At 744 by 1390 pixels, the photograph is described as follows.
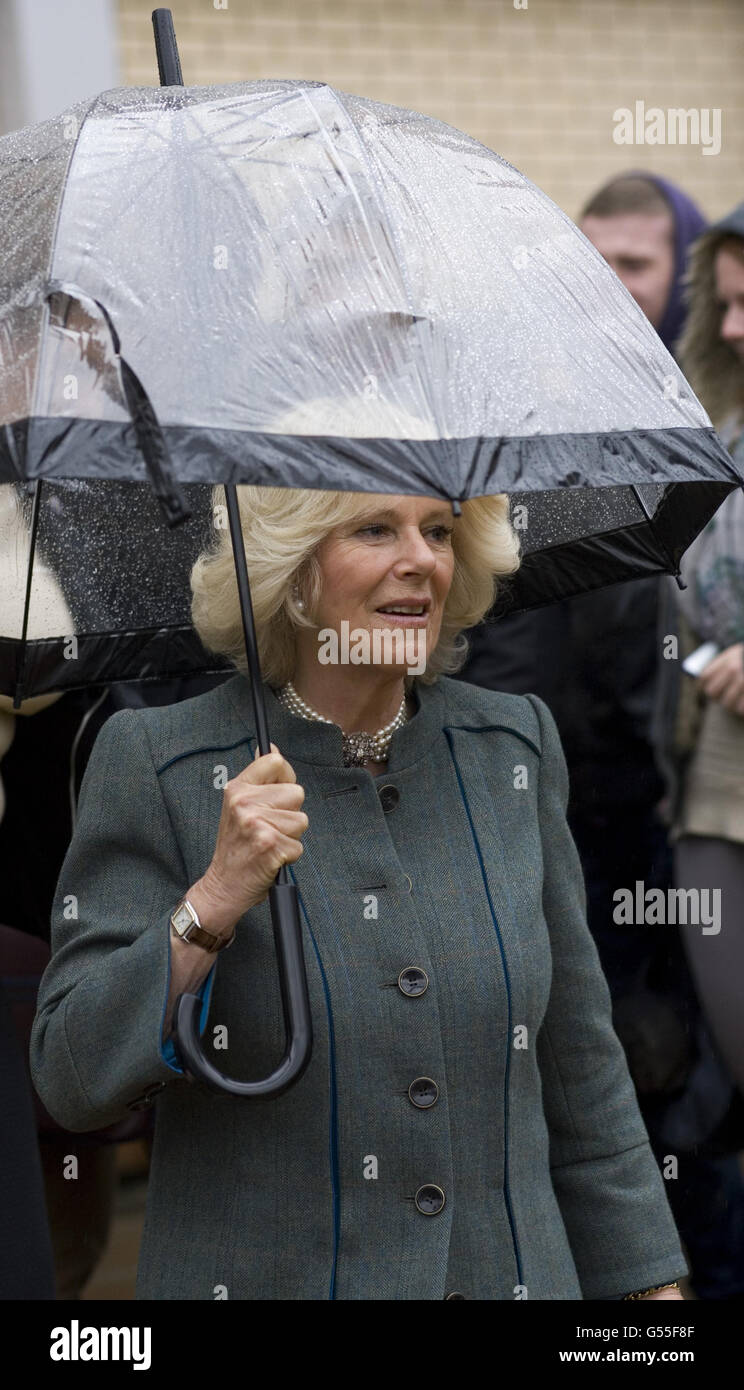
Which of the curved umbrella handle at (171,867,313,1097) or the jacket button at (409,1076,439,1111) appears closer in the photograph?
the curved umbrella handle at (171,867,313,1097)

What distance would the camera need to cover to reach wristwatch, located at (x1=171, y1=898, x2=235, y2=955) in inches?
85.1

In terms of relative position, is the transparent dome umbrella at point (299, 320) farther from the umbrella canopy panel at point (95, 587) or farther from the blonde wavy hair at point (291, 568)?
the umbrella canopy panel at point (95, 587)

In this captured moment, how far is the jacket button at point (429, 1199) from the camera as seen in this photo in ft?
7.61

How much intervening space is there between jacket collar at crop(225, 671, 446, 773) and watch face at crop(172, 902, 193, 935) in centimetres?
34

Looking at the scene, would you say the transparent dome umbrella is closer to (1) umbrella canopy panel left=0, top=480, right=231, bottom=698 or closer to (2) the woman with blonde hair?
(2) the woman with blonde hair

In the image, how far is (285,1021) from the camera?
2156 mm

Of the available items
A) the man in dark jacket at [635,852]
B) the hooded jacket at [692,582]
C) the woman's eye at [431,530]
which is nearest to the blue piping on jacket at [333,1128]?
the woman's eye at [431,530]

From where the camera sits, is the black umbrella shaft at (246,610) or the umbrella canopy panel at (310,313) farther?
the black umbrella shaft at (246,610)

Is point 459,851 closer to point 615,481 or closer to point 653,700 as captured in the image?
point 615,481

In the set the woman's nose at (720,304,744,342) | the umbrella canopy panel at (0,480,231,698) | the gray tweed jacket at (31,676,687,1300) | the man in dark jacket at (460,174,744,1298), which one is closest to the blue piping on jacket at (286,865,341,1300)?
the gray tweed jacket at (31,676,687,1300)

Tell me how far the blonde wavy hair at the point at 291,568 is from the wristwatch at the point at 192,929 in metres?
0.48

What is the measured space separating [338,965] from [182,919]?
0.25m
